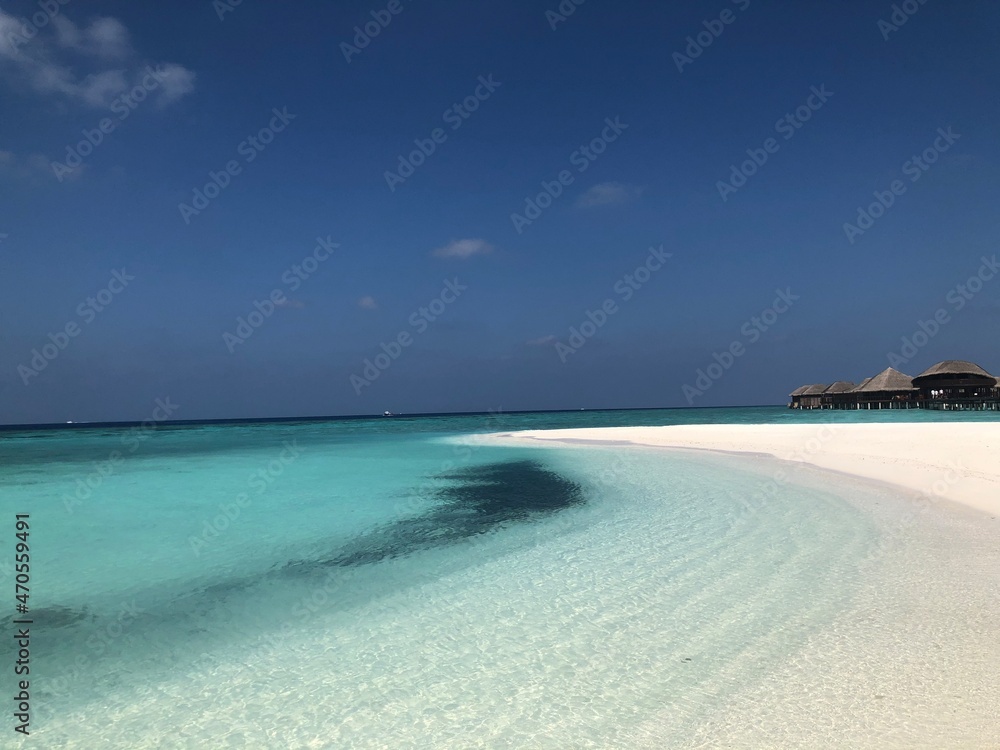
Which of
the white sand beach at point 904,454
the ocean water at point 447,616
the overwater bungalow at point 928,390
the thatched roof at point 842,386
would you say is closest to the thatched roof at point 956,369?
the overwater bungalow at point 928,390

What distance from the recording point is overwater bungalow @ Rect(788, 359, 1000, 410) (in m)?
61.4

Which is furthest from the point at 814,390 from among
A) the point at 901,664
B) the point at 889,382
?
the point at 901,664

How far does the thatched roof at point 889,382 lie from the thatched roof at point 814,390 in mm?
15741

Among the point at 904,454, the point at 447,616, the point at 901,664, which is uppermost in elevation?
the point at 447,616

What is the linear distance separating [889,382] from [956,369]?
8.68m

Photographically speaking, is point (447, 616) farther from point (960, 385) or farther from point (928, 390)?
point (928, 390)

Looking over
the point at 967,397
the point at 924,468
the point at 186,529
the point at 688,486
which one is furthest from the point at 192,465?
the point at 967,397

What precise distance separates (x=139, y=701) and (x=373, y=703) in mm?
1914

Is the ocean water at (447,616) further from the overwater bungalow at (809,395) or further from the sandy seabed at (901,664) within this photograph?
the overwater bungalow at (809,395)

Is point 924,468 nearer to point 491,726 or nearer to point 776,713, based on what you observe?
point 776,713

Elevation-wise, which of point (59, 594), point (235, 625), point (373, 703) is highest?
point (59, 594)

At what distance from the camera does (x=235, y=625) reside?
591cm

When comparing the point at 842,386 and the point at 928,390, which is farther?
the point at 842,386

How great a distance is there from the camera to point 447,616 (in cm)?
586
